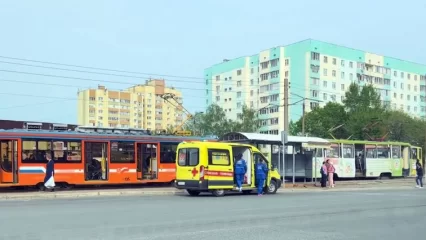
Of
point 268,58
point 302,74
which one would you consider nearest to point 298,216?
point 302,74

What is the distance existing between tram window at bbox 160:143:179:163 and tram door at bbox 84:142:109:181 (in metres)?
3.21

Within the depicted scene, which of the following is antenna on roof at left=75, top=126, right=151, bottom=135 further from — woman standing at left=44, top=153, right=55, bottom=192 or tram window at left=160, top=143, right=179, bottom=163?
woman standing at left=44, top=153, right=55, bottom=192

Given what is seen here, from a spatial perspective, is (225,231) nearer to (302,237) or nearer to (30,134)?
(302,237)

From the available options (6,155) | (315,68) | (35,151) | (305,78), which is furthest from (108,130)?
(315,68)

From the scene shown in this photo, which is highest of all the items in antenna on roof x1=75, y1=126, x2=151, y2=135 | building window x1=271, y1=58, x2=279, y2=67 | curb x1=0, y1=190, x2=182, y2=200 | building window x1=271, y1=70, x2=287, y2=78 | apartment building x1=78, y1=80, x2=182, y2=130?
building window x1=271, y1=58, x2=279, y2=67

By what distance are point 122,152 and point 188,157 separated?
5.68m

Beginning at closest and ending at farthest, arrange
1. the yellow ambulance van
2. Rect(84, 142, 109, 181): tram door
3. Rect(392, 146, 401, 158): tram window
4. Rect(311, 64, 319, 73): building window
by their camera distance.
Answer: the yellow ambulance van, Rect(84, 142, 109, 181): tram door, Rect(392, 146, 401, 158): tram window, Rect(311, 64, 319, 73): building window

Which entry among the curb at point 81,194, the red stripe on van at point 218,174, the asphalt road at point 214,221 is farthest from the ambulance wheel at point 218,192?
the asphalt road at point 214,221

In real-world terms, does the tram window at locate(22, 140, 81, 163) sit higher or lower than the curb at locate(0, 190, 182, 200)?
higher

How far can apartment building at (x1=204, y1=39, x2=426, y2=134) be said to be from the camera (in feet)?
298

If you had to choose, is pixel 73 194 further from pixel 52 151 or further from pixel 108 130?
pixel 108 130

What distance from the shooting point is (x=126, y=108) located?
125562 millimetres

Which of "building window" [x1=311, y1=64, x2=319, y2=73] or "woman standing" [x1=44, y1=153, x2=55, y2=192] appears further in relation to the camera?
"building window" [x1=311, y1=64, x2=319, y2=73]

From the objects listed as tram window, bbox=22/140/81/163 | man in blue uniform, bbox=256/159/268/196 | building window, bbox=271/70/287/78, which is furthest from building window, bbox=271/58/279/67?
man in blue uniform, bbox=256/159/268/196
